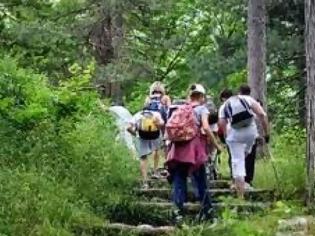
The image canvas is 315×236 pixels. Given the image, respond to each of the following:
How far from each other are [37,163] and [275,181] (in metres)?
3.52

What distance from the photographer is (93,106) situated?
40.9 feet

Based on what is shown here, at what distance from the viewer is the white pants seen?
1057cm

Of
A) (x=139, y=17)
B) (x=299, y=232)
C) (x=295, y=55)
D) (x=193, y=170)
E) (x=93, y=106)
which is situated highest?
(x=139, y=17)

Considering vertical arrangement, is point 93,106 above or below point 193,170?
above

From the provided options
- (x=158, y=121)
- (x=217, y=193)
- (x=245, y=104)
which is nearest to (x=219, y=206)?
(x=217, y=193)

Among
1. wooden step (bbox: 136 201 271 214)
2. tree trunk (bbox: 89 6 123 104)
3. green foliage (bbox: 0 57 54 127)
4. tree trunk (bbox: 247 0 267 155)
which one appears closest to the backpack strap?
wooden step (bbox: 136 201 271 214)

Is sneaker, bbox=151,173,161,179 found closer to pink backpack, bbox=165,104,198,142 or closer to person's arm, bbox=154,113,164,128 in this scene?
person's arm, bbox=154,113,164,128

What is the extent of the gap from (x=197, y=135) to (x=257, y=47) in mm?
7378

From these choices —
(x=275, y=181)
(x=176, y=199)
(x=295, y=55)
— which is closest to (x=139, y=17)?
(x=295, y=55)

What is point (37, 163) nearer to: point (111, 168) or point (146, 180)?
point (111, 168)

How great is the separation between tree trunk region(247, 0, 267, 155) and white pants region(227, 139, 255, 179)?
5378 millimetres

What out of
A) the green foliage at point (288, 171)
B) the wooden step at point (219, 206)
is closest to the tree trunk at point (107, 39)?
the green foliage at point (288, 171)

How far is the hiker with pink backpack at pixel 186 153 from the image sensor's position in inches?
366

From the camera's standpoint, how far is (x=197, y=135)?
31.0 ft
